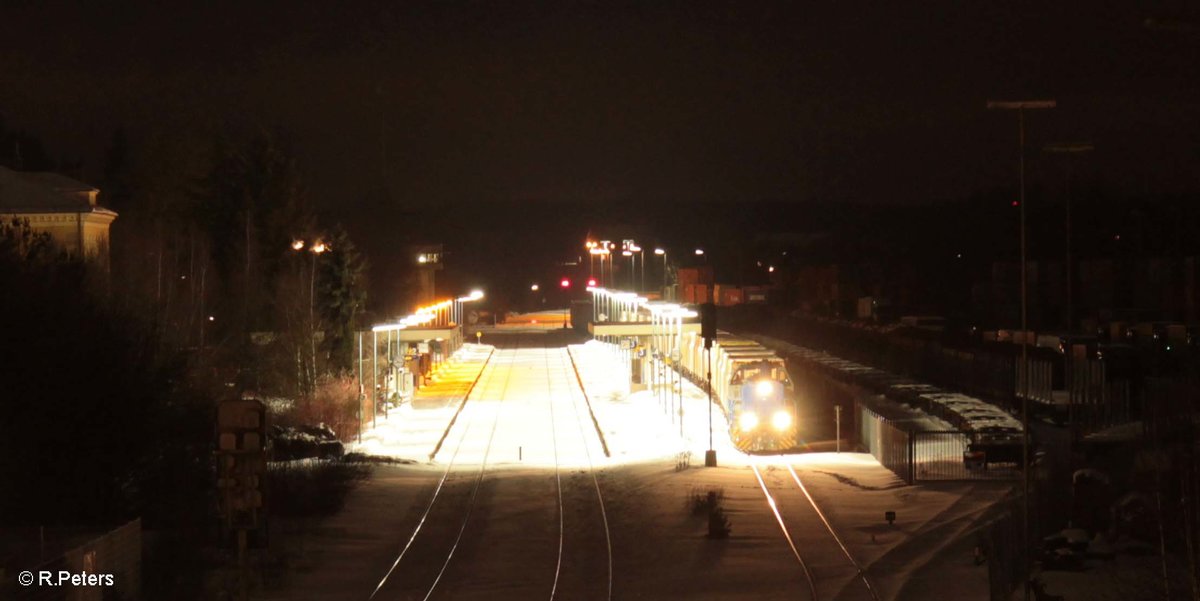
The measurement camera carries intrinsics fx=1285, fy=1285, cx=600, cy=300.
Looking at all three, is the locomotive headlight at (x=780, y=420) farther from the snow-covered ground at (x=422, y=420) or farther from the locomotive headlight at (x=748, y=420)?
the snow-covered ground at (x=422, y=420)

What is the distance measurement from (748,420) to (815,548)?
16.7 meters

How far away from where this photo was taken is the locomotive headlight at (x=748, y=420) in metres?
35.6

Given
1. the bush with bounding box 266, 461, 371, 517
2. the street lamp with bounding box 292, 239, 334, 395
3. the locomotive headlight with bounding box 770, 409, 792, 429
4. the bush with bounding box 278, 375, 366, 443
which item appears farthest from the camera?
the street lamp with bounding box 292, 239, 334, 395

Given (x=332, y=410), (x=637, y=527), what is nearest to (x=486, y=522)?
(x=637, y=527)

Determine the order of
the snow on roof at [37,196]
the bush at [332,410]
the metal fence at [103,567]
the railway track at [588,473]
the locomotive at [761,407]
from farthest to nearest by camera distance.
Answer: the snow on roof at [37,196], the bush at [332,410], the locomotive at [761,407], the railway track at [588,473], the metal fence at [103,567]

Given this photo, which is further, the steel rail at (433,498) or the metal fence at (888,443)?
the metal fence at (888,443)

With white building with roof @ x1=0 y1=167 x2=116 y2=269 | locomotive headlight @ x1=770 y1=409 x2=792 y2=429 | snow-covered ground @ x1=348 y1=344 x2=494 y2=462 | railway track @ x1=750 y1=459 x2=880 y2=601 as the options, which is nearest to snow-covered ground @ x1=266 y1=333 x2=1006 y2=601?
railway track @ x1=750 y1=459 x2=880 y2=601

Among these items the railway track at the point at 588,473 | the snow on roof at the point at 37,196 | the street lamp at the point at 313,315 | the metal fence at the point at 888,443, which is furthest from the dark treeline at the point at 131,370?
the metal fence at the point at 888,443

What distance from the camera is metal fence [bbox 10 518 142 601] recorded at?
39.4ft

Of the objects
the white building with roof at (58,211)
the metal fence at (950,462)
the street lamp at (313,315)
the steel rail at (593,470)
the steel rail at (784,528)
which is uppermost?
the white building with roof at (58,211)

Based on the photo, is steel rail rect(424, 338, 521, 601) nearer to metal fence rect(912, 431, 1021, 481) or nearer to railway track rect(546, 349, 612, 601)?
railway track rect(546, 349, 612, 601)

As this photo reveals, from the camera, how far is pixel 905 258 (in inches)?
4336

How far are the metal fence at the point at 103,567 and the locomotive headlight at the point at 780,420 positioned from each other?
22586 millimetres

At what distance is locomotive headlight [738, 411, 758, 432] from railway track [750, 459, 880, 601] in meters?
8.70
